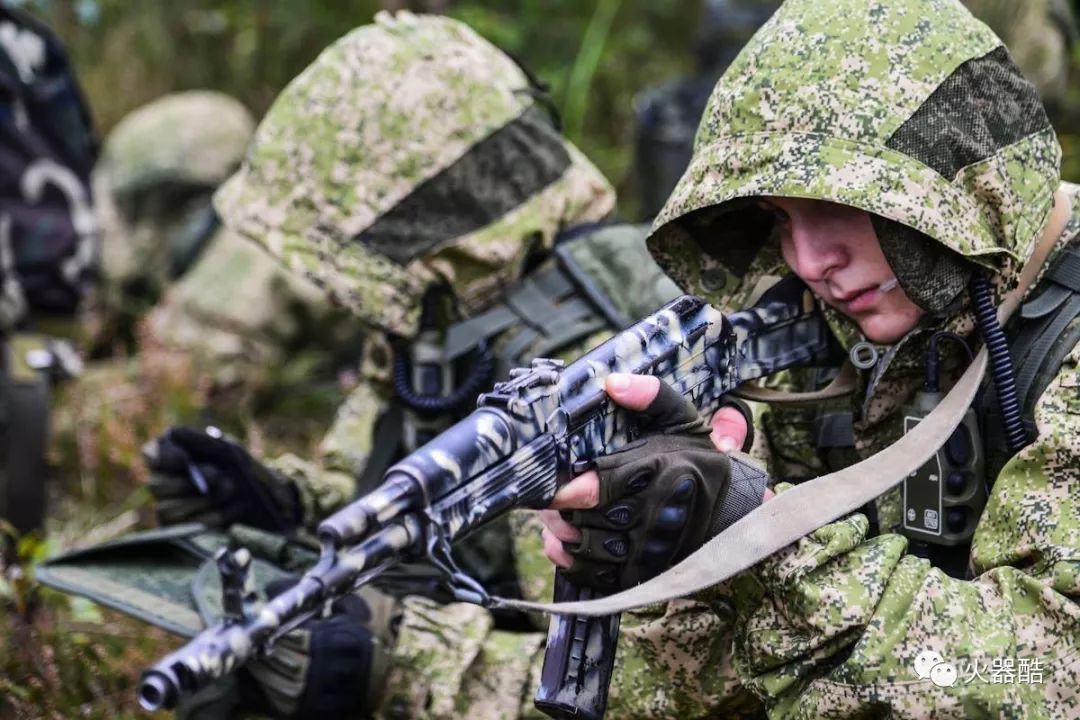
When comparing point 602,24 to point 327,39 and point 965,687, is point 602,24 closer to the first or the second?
point 327,39

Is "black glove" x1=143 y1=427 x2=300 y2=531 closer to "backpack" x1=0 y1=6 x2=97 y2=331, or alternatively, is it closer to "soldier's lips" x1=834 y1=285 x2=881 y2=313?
"backpack" x1=0 y1=6 x2=97 y2=331

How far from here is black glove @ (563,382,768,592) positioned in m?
1.95

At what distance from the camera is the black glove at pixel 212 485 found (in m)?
3.62

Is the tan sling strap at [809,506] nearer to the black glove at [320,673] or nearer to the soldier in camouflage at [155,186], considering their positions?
the black glove at [320,673]

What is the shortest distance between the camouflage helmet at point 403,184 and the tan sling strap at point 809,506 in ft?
4.36

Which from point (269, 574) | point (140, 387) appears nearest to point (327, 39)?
point (140, 387)

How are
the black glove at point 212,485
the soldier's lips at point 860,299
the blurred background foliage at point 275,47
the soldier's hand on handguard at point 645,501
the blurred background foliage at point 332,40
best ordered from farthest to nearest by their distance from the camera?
the blurred background foliage at point 275,47, the blurred background foliage at point 332,40, the black glove at point 212,485, the soldier's lips at point 860,299, the soldier's hand on handguard at point 645,501

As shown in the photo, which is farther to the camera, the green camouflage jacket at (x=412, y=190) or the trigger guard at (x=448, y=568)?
the green camouflage jacket at (x=412, y=190)

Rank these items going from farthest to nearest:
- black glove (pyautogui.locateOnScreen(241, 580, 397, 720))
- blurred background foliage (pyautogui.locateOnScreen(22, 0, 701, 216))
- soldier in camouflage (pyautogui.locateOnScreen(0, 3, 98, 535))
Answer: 1. blurred background foliage (pyautogui.locateOnScreen(22, 0, 701, 216))
2. soldier in camouflage (pyautogui.locateOnScreen(0, 3, 98, 535))
3. black glove (pyautogui.locateOnScreen(241, 580, 397, 720))

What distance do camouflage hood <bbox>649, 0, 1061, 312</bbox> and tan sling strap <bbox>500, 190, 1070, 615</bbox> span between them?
0.36 feet

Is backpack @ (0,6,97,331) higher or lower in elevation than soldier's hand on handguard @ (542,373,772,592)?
lower

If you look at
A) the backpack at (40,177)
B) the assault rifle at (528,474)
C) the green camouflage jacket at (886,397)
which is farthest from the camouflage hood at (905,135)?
the backpack at (40,177)

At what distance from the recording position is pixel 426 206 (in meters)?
3.32

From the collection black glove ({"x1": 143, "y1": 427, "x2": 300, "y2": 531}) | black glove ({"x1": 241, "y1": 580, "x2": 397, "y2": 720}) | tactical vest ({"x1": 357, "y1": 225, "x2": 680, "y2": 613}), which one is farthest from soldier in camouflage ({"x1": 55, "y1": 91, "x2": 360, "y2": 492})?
black glove ({"x1": 241, "y1": 580, "x2": 397, "y2": 720})
